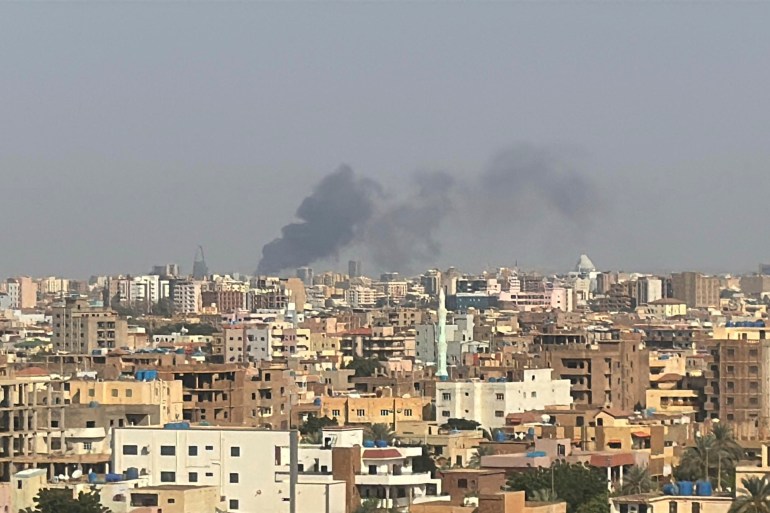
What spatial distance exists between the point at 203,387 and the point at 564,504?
20.9 m

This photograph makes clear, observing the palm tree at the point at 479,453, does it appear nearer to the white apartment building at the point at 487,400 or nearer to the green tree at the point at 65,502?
the white apartment building at the point at 487,400

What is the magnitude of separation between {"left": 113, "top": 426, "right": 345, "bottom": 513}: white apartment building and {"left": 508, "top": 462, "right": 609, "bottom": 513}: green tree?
2.88m

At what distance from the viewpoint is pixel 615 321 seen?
12519 cm

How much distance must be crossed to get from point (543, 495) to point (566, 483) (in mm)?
1469

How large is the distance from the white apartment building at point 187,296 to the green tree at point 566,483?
126692 mm

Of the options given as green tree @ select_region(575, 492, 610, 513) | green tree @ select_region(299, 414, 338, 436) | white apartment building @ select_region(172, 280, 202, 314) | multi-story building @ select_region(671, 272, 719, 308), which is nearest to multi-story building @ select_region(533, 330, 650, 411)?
green tree @ select_region(299, 414, 338, 436)

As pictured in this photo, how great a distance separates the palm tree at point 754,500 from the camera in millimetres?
35375

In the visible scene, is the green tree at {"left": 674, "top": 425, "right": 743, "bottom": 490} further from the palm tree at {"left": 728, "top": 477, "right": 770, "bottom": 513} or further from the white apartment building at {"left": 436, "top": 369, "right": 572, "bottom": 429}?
the white apartment building at {"left": 436, "top": 369, "right": 572, "bottom": 429}

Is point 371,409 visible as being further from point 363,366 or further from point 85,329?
point 85,329

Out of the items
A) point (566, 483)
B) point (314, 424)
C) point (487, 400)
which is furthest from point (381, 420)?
point (566, 483)

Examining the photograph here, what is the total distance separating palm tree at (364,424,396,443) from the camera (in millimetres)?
47938

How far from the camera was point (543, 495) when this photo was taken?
3806 cm

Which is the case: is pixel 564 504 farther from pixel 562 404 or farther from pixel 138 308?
pixel 138 308

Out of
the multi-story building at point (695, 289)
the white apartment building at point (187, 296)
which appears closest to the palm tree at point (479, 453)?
the white apartment building at point (187, 296)
